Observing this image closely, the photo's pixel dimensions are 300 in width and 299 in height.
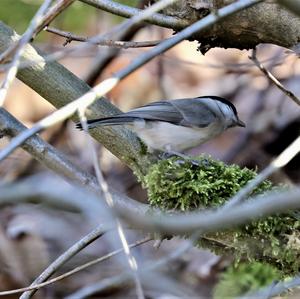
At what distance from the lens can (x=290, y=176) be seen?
5.52 m

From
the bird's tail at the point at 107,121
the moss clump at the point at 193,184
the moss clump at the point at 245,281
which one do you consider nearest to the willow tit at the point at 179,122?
the bird's tail at the point at 107,121

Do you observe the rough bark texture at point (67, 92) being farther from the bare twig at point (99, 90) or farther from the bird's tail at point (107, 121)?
the bare twig at point (99, 90)

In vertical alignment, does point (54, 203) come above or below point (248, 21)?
below

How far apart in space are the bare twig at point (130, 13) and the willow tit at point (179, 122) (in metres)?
0.50

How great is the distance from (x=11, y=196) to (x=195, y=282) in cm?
377

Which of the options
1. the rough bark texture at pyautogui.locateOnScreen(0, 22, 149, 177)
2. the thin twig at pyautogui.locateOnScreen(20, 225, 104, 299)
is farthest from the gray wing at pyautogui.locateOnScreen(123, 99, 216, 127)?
the thin twig at pyautogui.locateOnScreen(20, 225, 104, 299)

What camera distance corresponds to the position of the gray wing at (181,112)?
140 inches

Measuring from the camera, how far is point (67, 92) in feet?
9.93

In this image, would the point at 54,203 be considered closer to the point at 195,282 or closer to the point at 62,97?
the point at 62,97

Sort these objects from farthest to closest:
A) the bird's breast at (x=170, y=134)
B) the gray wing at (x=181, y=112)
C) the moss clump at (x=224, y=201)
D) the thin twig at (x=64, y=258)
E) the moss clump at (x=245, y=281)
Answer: the moss clump at (x=245, y=281) → the gray wing at (x=181, y=112) → the bird's breast at (x=170, y=134) → the thin twig at (x=64, y=258) → the moss clump at (x=224, y=201)

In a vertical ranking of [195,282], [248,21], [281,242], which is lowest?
[195,282]

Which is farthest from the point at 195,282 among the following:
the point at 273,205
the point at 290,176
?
the point at 273,205

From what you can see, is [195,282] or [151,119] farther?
[195,282]

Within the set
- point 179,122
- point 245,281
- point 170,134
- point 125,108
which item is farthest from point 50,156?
point 125,108
